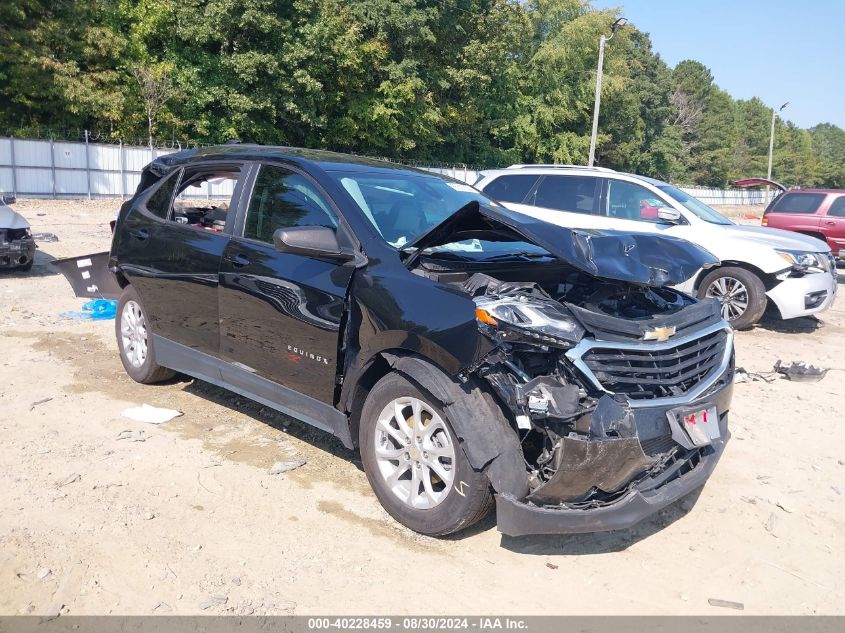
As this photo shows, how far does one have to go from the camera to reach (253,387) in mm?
4676

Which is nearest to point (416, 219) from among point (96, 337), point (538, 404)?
point (538, 404)

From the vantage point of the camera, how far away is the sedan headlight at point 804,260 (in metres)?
8.97

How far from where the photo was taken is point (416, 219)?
178 inches

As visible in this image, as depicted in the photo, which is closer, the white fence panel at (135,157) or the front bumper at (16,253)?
the front bumper at (16,253)

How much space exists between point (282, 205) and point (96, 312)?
4874mm

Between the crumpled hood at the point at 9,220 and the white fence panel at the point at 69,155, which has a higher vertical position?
the white fence panel at the point at 69,155

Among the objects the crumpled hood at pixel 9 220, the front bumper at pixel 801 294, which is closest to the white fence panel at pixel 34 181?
the crumpled hood at pixel 9 220

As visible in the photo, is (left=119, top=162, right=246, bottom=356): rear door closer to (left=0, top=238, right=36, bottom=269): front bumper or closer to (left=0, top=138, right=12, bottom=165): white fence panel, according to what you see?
(left=0, top=238, right=36, bottom=269): front bumper

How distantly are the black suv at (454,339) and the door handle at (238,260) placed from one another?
0.02 m

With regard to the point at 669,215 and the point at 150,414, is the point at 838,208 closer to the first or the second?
the point at 669,215

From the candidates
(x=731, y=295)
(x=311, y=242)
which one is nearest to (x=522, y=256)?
A: (x=311, y=242)

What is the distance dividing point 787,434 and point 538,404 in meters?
3.32

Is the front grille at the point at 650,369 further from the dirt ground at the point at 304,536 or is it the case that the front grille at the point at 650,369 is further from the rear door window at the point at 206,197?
the rear door window at the point at 206,197

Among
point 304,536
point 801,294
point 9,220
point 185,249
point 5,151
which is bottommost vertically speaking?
point 304,536
